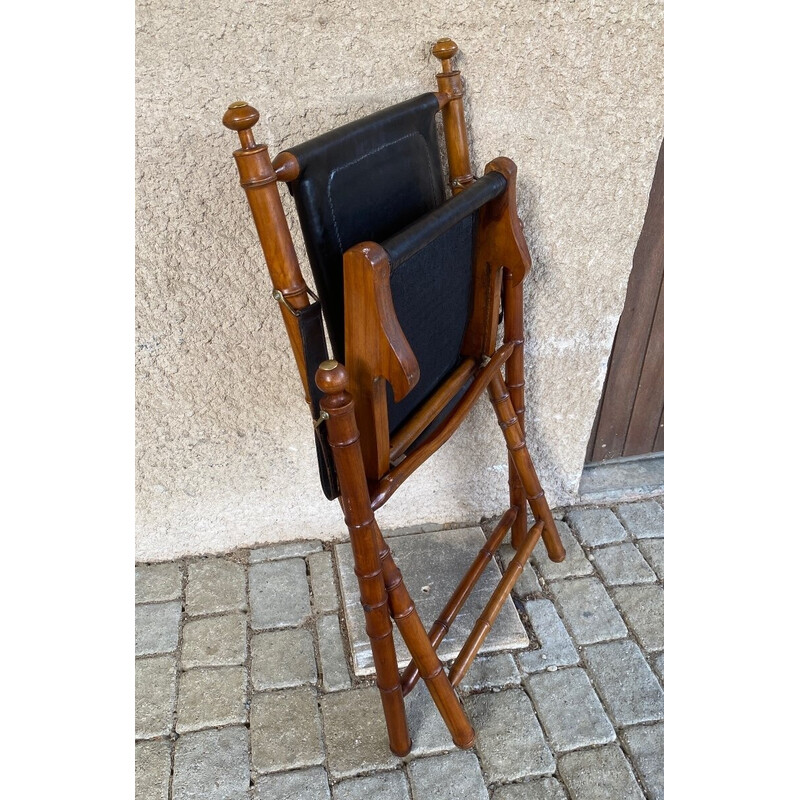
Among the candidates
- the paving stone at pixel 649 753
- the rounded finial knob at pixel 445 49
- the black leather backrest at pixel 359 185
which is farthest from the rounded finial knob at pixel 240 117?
the paving stone at pixel 649 753

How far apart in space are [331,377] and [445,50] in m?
0.86

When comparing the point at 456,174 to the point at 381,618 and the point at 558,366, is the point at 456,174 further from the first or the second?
the point at 381,618

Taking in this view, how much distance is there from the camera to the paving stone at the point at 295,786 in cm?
171

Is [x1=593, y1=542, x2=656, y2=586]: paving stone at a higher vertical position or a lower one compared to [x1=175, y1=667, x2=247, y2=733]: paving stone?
lower

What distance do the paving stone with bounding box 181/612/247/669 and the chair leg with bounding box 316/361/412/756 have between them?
55 cm

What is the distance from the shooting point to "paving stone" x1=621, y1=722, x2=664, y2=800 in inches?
68.0

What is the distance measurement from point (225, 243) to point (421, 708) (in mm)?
1335

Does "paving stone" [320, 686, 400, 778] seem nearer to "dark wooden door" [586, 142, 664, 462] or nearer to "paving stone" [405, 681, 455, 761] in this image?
"paving stone" [405, 681, 455, 761]

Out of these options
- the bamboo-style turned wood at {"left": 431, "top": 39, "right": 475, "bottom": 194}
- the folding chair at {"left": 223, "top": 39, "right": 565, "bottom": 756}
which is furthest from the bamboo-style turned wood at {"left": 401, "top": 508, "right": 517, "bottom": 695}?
the bamboo-style turned wood at {"left": 431, "top": 39, "right": 475, "bottom": 194}

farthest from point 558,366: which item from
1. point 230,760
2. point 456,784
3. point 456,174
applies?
point 230,760

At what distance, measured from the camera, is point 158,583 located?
2.25 meters

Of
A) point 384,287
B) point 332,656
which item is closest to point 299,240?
point 384,287

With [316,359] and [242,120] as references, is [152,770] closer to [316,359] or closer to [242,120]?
[316,359]

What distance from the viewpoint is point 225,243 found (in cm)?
180
